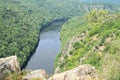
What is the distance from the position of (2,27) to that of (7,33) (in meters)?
8.09

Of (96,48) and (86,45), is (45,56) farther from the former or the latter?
(96,48)

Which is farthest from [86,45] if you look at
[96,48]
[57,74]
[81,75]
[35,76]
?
[81,75]

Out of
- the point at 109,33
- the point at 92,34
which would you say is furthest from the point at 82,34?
the point at 109,33

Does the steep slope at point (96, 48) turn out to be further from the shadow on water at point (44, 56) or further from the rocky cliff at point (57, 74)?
the shadow on water at point (44, 56)

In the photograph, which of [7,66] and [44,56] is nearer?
[7,66]

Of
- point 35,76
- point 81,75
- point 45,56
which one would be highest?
point 81,75

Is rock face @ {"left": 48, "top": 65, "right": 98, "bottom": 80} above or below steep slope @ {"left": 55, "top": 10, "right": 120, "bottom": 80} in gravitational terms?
above

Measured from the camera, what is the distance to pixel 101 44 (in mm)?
86562

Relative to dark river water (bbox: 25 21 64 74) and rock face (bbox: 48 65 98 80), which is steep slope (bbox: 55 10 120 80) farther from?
dark river water (bbox: 25 21 64 74)

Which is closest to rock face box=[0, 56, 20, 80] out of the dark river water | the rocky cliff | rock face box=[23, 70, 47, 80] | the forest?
the rocky cliff

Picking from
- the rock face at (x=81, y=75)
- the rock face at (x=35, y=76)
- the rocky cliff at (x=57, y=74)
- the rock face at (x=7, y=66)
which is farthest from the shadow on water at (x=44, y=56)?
the rock face at (x=81, y=75)

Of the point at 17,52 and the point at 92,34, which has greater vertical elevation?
Result: the point at 92,34

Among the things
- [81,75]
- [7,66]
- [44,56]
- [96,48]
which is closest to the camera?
[81,75]

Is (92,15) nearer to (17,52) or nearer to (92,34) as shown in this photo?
(17,52)
